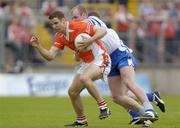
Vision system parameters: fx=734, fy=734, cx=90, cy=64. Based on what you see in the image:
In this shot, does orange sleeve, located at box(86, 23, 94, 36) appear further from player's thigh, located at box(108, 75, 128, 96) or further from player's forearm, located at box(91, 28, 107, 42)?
player's thigh, located at box(108, 75, 128, 96)

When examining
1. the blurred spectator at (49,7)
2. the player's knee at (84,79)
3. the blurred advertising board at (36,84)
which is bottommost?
the blurred advertising board at (36,84)

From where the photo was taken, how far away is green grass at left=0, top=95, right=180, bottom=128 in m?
14.0

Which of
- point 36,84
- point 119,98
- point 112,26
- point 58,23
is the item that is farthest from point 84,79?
point 112,26

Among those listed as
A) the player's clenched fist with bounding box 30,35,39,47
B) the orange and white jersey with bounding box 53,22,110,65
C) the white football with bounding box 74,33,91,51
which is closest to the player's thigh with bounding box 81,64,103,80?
the orange and white jersey with bounding box 53,22,110,65

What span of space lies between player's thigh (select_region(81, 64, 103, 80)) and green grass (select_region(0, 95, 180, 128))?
998mm

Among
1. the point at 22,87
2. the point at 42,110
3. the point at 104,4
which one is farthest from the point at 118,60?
the point at 104,4

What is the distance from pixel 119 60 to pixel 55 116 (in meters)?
3.55

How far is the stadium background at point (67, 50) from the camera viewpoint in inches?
1088

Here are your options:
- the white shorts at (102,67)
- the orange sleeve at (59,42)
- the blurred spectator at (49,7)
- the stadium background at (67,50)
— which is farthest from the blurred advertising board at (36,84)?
the white shorts at (102,67)

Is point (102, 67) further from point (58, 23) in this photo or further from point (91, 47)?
point (58, 23)

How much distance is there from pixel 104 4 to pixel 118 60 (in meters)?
16.0

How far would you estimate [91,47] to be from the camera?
1327cm

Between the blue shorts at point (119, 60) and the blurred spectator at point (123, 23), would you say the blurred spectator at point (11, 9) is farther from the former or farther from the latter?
the blue shorts at point (119, 60)

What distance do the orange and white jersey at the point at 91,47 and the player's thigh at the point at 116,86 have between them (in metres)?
0.72
